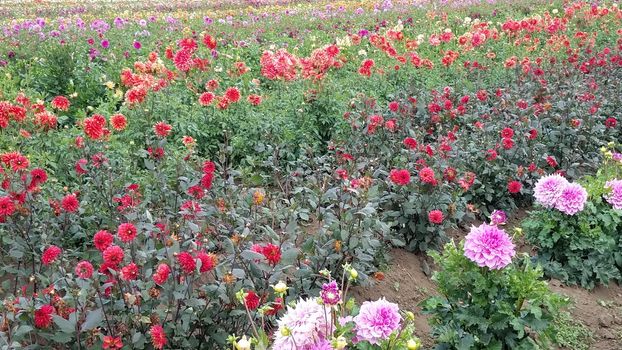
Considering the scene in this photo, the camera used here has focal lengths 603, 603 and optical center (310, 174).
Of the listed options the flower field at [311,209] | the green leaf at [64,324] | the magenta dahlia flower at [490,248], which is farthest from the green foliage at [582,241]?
the green leaf at [64,324]

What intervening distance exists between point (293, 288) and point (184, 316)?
2.22ft

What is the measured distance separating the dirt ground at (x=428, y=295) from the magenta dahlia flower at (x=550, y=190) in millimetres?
521

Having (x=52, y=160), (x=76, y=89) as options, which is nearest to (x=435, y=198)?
(x=52, y=160)

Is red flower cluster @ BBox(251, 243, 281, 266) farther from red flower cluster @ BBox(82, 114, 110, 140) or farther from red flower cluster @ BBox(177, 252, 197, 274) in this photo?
red flower cluster @ BBox(82, 114, 110, 140)

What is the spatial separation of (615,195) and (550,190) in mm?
506

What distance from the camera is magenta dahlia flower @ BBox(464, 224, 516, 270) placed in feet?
7.87

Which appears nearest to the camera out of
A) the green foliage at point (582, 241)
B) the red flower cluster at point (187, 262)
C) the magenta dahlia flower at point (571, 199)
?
the red flower cluster at point (187, 262)

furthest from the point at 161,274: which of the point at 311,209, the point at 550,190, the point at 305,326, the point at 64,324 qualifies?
the point at 550,190

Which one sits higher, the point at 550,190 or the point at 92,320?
the point at 92,320

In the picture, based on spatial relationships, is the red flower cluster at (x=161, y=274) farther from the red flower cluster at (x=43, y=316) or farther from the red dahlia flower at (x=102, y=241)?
the red flower cluster at (x=43, y=316)

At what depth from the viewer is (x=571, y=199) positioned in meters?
3.44

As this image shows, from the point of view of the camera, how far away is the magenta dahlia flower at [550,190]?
137 inches

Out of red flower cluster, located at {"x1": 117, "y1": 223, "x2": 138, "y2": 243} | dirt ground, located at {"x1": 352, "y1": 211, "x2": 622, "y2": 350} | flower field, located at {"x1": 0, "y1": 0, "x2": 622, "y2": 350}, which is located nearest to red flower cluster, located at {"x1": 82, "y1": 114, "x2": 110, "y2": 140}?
flower field, located at {"x1": 0, "y1": 0, "x2": 622, "y2": 350}

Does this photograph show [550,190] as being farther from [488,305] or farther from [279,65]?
[279,65]
